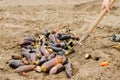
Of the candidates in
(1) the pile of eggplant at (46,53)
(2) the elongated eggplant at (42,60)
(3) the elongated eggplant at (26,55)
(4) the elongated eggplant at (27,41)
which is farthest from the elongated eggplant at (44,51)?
(4) the elongated eggplant at (27,41)

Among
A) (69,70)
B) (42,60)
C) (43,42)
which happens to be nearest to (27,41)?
(43,42)

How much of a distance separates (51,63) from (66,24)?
5.54 feet

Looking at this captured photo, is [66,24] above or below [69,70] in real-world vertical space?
above

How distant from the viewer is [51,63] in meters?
4.27

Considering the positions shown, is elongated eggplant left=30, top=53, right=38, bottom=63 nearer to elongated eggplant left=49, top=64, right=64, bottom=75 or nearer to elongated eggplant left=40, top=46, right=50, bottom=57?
elongated eggplant left=40, top=46, right=50, bottom=57

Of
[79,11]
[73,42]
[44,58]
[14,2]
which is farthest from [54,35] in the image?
[14,2]

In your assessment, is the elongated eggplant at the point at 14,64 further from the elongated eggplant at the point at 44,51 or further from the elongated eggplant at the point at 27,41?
the elongated eggplant at the point at 27,41

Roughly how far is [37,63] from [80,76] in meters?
0.61

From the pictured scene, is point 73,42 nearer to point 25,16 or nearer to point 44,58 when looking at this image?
point 44,58

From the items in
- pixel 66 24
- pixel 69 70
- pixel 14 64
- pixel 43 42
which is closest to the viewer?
pixel 69 70

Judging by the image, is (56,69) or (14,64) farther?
(14,64)

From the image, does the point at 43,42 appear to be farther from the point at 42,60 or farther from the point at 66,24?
the point at 66,24

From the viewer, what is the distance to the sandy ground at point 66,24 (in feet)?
13.8

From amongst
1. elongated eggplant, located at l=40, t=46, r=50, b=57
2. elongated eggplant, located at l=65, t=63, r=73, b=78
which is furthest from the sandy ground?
elongated eggplant, located at l=40, t=46, r=50, b=57
